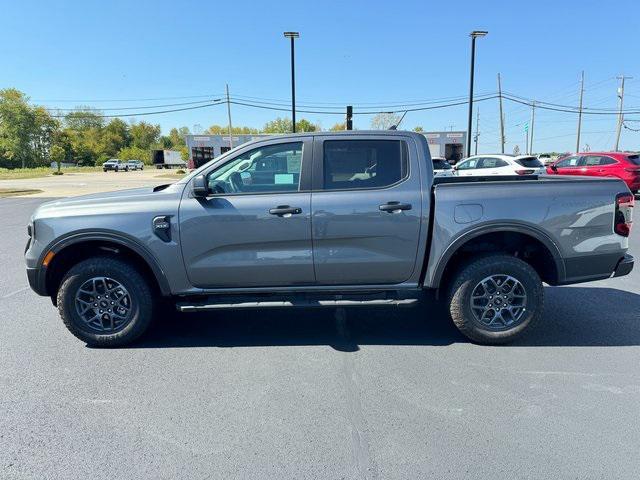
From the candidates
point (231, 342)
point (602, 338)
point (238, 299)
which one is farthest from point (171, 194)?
point (602, 338)

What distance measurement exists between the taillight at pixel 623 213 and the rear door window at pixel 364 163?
76.4 inches

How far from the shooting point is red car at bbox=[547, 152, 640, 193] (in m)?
15.1

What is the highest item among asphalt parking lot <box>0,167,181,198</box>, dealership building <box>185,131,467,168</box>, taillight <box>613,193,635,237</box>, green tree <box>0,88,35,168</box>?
green tree <box>0,88,35,168</box>

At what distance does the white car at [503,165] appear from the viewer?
15305 millimetres

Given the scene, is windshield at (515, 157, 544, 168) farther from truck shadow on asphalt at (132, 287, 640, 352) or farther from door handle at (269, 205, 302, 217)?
door handle at (269, 205, 302, 217)

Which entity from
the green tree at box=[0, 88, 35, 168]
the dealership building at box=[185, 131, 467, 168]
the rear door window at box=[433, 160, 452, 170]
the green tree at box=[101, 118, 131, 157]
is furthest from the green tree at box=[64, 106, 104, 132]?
the rear door window at box=[433, 160, 452, 170]

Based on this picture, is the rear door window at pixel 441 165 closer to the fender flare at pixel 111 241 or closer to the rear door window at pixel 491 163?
Result: the rear door window at pixel 491 163

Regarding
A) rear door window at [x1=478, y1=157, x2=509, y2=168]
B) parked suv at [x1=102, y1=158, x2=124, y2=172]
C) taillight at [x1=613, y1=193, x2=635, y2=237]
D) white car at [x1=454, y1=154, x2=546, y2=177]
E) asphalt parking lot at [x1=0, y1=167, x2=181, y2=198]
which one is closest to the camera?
taillight at [x1=613, y1=193, x2=635, y2=237]

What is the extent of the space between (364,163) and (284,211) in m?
0.88

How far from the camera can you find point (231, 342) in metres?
4.25

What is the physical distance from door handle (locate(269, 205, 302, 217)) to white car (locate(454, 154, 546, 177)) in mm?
12965

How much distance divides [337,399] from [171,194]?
7.52ft

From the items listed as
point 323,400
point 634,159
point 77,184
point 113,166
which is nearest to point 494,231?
point 323,400

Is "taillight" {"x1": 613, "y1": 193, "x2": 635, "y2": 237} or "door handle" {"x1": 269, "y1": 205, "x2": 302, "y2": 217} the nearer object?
"door handle" {"x1": 269, "y1": 205, "x2": 302, "y2": 217}
